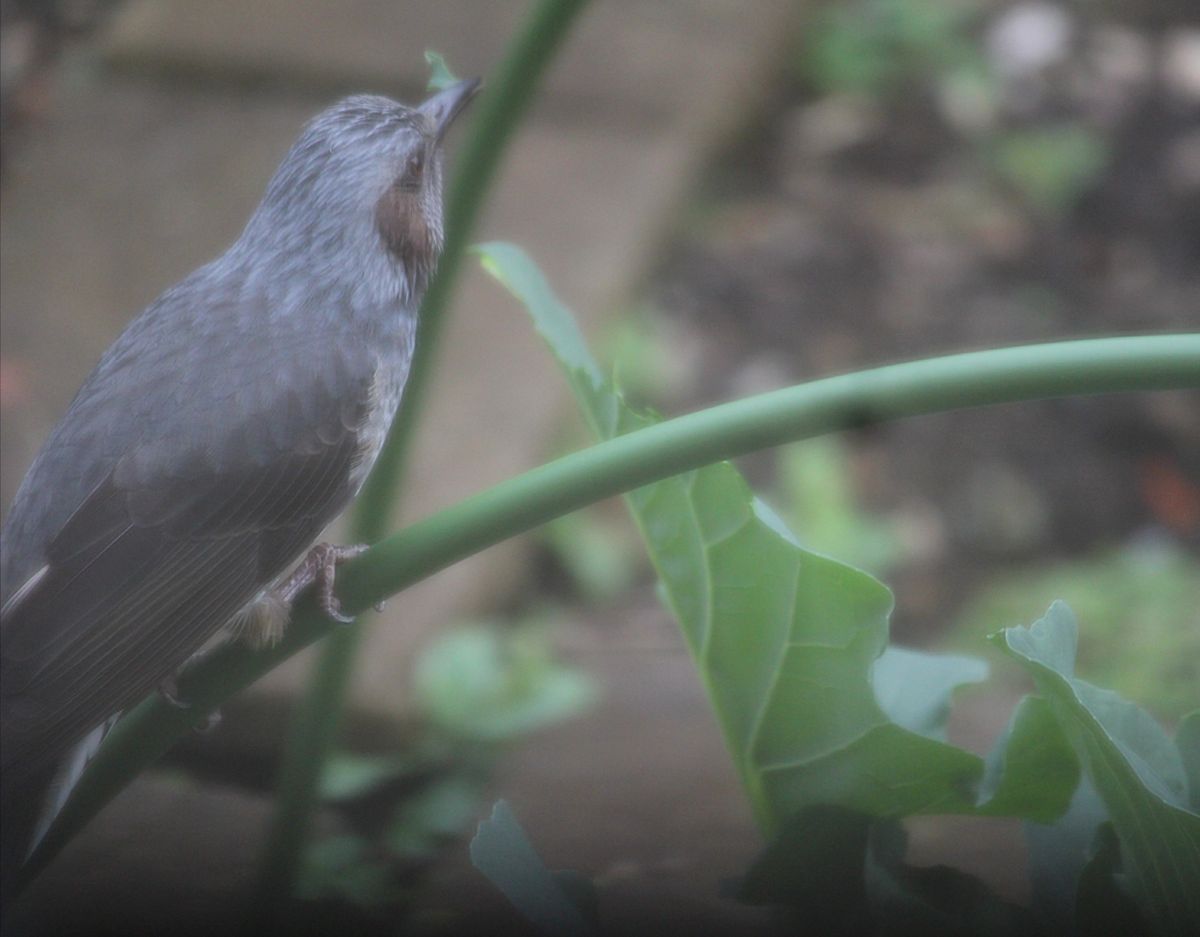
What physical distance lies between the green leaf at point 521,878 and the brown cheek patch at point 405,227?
1.07m

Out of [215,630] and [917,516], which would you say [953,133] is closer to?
[917,516]

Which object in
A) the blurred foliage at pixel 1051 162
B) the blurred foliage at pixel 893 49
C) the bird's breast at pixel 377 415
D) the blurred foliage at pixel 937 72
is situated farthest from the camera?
the blurred foliage at pixel 893 49

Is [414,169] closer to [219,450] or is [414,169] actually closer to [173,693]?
[219,450]

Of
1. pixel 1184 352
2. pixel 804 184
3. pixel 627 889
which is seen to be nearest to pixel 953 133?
pixel 804 184

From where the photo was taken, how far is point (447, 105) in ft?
7.64

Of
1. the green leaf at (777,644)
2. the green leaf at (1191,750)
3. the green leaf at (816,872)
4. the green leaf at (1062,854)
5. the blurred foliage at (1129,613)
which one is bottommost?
→ the blurred foliage at (1129,613)

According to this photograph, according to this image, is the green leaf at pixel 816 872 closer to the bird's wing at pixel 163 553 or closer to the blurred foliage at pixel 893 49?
the bird's wing at pixel 163 553

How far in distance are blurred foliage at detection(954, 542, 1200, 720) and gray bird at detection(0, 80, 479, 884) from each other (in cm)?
229

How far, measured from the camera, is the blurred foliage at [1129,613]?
3867 mm

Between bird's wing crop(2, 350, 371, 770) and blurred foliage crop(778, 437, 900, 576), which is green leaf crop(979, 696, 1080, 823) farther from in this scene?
blurred foliage crop(778, 437, 900, 576)

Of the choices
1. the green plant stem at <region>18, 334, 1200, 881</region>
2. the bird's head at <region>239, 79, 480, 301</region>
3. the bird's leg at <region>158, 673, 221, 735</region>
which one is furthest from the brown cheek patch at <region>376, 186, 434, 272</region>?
the green plant stem at <region>18, 334, 1200, 881</region>

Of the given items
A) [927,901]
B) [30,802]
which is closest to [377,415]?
[30,802]

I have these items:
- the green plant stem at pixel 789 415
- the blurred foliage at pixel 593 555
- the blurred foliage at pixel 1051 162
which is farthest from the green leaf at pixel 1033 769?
the blurred foliage at pixel 1051 162

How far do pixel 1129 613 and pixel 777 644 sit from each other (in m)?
2.68
